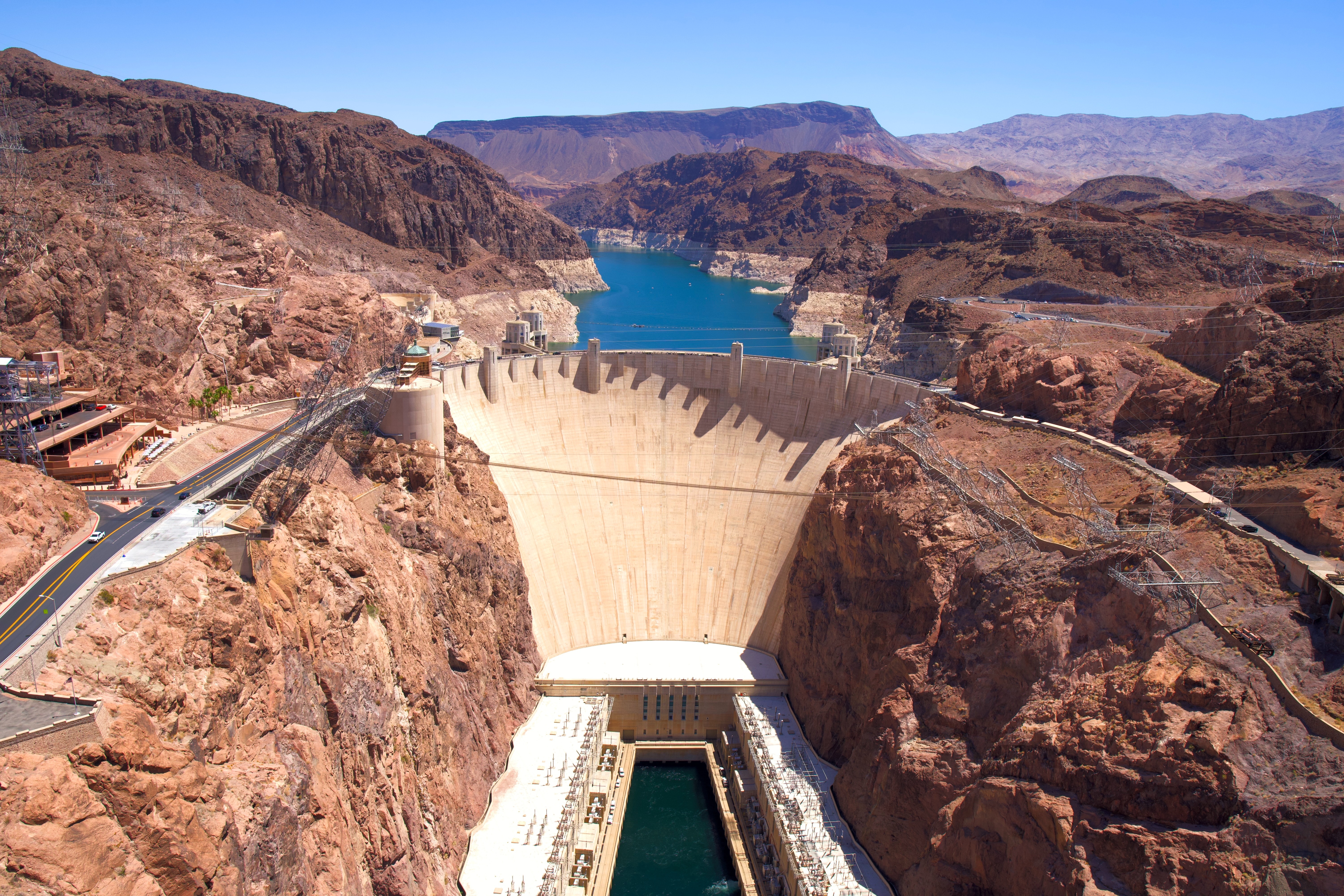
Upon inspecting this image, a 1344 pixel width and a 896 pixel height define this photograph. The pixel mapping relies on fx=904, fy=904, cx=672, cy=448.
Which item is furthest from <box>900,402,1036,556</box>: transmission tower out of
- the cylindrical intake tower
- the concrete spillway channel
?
the cylindrical intake tower

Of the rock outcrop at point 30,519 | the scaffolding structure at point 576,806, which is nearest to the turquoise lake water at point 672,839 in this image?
the scaffolding structure at point 576,806

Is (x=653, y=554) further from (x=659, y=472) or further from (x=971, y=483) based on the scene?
(x=971, y=483)

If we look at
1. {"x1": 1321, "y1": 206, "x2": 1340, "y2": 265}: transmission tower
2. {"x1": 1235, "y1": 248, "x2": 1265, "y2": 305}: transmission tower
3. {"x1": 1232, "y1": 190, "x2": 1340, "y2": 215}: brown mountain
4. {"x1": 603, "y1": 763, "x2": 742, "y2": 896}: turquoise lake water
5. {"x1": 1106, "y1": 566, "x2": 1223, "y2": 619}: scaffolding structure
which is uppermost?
{"x1": 1232, "y1": 190, "x2": 1340, "y2": 215}: brown mountain

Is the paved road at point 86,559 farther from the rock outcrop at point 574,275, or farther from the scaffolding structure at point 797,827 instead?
the rock outcrop at point 574,275

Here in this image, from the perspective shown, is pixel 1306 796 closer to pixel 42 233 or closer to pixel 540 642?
pixel 540 642

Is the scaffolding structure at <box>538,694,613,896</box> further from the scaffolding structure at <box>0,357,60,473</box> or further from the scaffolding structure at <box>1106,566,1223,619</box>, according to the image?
the scaffolding structure at <box>1106,566,1223,619</box>
